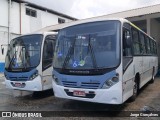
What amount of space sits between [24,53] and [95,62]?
12.5 ft

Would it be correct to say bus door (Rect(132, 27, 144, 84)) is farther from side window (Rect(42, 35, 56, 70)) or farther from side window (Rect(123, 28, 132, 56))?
side window (Rect(42, 35, 56, 70))

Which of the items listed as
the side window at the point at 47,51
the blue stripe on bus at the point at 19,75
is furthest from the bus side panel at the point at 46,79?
the blue stripe on bus at the point at 19,75

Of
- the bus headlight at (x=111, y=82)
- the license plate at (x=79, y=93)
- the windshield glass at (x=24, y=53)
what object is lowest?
the license plate at (x=79, y=93)

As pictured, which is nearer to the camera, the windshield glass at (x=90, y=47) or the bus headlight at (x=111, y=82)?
the bus headlight at (x=111, y=82)

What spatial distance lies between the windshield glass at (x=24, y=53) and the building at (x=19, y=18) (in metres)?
12.0

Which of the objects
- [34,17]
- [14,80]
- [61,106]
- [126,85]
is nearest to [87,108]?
[61,106]

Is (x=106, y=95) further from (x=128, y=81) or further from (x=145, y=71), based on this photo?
(x=145, y=71)

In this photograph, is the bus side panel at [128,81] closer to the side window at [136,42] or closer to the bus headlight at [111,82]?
the bus headlight at [111,82]

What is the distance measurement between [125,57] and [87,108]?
80.3 inches

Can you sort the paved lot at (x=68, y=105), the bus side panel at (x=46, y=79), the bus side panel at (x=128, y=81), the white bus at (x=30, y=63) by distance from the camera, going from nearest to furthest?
the bus side panel at (x=128, y=81)
the paved lot at (x=68, y=105)
the white bus at (x=30, y=63)
the bus side panel at (x=46, y=79)

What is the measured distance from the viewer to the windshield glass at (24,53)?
8.83 metres

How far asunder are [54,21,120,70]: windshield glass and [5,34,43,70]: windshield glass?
189 centimetres

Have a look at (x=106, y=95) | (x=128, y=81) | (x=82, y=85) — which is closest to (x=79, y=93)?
(x=82, y=85)

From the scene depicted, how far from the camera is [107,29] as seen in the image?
6.49 meters
